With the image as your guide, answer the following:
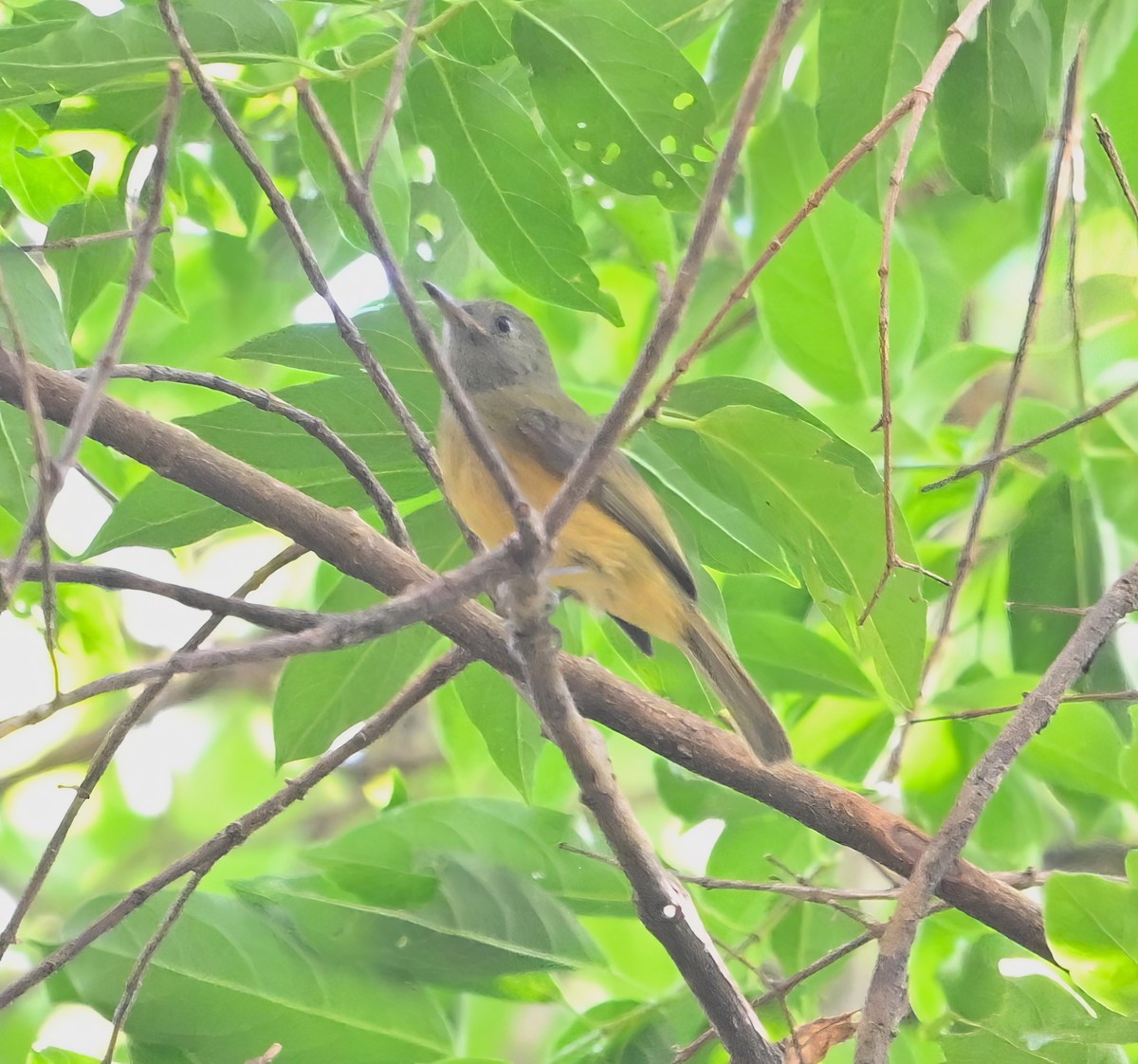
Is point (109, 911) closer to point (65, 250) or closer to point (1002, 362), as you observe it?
point (65, 250)

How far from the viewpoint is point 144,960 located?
235 cm

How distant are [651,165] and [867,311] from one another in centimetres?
87

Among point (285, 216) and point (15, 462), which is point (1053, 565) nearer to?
point (285, 216)

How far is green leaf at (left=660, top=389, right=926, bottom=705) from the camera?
2260mm

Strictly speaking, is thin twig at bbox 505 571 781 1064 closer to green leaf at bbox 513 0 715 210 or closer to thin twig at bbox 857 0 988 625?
thin twig at bbox 857 0 988 625

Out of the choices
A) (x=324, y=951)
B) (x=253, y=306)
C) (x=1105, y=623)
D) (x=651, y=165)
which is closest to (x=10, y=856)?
(x=253, y=306)

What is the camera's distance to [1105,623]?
2.25 meters

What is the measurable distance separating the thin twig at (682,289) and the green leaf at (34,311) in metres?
1.25

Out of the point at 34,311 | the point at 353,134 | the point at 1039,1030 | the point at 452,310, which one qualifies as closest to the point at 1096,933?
the point at 1039,1030

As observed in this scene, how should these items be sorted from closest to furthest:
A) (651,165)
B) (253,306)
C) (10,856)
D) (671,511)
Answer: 1. (651,165)
2. (671,511)
3. (253,306)
4. (10,856)

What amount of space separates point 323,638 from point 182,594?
0.83 feet

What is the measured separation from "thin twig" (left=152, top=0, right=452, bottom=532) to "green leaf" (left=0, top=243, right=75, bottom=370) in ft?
1.71

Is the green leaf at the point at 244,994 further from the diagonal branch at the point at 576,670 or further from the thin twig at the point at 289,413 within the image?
the thin twig at the point at 289,413

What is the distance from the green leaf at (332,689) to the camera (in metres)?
2.90
